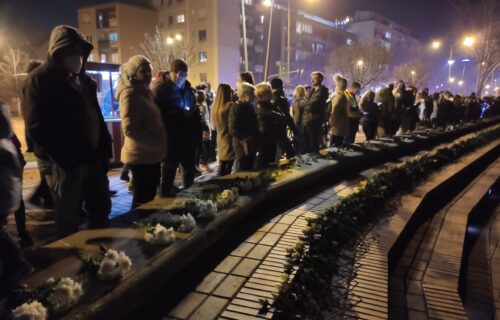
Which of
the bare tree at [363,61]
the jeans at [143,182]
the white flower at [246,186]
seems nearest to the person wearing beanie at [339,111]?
the white flower at [246,186]

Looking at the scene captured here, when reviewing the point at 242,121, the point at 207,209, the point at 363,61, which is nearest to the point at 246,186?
the point at 207,209

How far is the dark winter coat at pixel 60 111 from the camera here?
9.23 feet

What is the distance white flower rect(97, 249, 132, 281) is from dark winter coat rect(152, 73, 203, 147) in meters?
2.84

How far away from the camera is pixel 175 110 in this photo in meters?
4.95

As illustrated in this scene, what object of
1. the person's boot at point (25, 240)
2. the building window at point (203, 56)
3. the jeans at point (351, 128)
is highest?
the building window at point (203, 56)

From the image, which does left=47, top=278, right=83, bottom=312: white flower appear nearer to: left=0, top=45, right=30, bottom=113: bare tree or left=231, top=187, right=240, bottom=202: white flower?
left=231, top=187, right=240, bottom=202: white flower

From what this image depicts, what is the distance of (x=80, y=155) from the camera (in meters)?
2.96

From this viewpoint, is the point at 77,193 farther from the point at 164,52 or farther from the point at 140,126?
the point at 164,52

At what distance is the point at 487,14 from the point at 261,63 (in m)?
34.6

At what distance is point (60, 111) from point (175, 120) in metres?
2.21

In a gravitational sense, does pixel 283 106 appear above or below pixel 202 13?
below

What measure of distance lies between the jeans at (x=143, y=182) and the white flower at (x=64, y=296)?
2.00m

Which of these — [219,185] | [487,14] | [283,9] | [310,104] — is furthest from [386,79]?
[219,185]

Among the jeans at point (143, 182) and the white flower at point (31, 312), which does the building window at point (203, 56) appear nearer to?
the jeans at point (143, 182)
